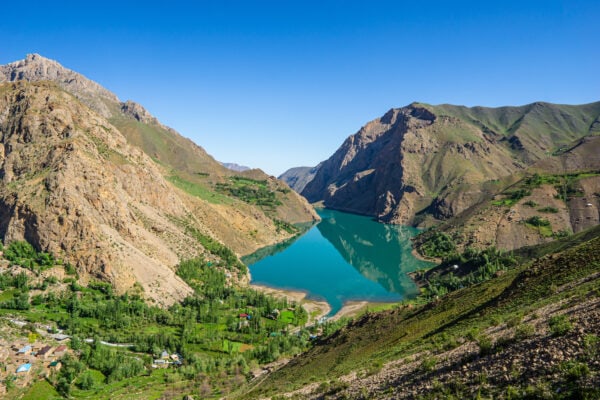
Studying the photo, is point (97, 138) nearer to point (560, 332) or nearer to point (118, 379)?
point (118, 379)

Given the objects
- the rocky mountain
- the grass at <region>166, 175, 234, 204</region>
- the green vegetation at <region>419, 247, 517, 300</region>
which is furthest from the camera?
the grass at <region>166, 175, 234, 204</region>

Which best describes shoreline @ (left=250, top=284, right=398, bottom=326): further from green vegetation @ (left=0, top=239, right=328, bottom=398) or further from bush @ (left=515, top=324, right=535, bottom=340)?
bush @ (left=515, top=324, right=535, bottom=340)

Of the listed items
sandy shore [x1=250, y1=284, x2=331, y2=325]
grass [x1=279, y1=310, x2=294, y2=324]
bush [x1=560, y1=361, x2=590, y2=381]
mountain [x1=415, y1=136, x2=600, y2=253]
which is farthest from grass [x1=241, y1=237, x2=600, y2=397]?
mountain [x1=415, y1=136, x2=600, y2=253]

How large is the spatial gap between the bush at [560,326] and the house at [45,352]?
6351cm

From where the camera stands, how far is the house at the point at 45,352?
178 ft

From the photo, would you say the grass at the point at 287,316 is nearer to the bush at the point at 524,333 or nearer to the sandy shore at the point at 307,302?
the sandy shore at the point at 307,302

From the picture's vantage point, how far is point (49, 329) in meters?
63.4

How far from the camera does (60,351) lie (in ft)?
188

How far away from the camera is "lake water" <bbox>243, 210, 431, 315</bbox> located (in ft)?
363

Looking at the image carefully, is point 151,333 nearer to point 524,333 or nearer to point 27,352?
point 27,352

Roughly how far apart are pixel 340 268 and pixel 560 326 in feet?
414

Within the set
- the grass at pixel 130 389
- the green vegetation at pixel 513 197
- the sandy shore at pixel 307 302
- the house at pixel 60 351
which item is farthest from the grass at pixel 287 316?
the green vegetation at pixel 513 197

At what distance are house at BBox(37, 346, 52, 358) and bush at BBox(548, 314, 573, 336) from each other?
63508 mm

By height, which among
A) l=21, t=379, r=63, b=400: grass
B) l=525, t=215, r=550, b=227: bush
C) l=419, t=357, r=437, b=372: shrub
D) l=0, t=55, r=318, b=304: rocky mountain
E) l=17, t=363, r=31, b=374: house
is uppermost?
l=0, t=55, r=318, b=304: rocky mountain
